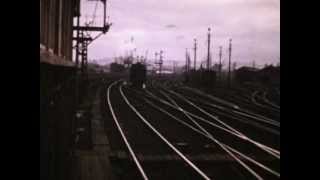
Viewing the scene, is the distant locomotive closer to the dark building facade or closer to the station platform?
the station platform

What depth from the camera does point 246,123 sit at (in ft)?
119

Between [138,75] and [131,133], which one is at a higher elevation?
[138,75]

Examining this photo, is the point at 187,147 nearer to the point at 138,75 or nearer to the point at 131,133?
the point at 131,133

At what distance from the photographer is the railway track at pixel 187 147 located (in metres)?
19.8

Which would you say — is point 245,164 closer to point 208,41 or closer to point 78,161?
point 78,161

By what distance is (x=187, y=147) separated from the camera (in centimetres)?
2597

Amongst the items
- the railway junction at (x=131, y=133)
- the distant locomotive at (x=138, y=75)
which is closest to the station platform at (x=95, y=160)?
the railway junction at (x=131, y=133)

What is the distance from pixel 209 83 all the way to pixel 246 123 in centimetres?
4850

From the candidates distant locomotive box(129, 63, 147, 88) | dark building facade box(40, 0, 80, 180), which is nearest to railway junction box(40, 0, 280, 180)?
dark building facade box(40, 0, 80, 180)

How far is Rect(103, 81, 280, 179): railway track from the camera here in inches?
781

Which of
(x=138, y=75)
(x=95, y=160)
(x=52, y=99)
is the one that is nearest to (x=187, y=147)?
(x=95, y=160)

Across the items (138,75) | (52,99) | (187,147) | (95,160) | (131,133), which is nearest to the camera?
(52,99)

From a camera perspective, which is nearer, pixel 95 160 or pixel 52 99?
pixel 52 99
